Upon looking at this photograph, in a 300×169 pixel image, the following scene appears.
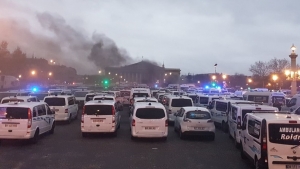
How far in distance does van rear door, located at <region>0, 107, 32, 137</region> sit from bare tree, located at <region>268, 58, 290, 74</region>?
71.9 meters

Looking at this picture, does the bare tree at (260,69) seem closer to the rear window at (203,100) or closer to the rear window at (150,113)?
the rear window at (203,100)

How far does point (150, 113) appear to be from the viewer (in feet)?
59.1

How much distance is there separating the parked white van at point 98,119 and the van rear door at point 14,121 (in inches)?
117

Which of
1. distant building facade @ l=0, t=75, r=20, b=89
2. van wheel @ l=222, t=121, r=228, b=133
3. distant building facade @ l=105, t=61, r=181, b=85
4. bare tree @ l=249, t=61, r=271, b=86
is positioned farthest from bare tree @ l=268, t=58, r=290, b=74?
van wheel @ l=222, t=121, r=228, b=133

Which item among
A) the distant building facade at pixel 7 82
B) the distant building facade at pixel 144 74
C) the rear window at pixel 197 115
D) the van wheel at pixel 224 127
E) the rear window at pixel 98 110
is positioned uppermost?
the distant building facade at pixel 144 74

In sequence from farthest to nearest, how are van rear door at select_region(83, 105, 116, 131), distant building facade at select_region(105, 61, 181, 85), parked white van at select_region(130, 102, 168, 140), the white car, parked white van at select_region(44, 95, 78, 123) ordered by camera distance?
distant building facade at select_region(105, 61, 181, 85), parked white van at select_region(44, 95, 78, 123), van rear door at select_region(83, 105, 116, 131), the white car, parked white van at select_region(130, 102, 168, 140)

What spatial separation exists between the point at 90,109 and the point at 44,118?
2.20 m

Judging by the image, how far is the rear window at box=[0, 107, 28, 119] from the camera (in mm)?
16422

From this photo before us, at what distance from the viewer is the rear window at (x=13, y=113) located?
16.4 meters

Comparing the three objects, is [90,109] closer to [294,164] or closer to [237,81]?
[294,164]

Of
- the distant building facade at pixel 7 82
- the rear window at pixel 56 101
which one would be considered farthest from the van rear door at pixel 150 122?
the distant building facade at pixel 7 82

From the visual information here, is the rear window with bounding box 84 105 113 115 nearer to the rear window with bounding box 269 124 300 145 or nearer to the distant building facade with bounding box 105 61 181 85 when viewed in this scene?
the rear window with bounding box 269 124 300 145

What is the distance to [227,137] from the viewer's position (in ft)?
66.0

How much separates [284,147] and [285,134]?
349 millimetres
